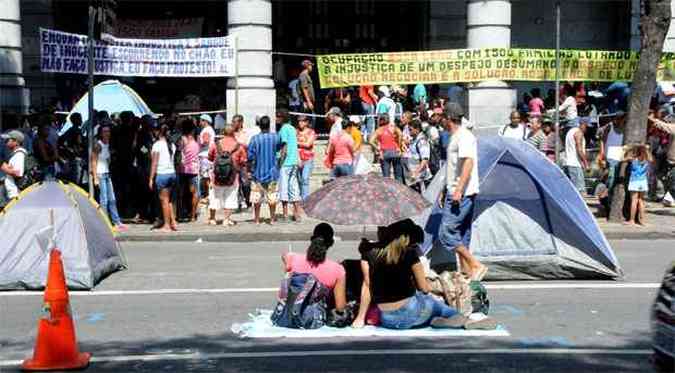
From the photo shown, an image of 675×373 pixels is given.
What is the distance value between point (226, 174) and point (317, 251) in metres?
6.99

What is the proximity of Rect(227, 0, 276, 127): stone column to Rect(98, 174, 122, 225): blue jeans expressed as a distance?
614 cm

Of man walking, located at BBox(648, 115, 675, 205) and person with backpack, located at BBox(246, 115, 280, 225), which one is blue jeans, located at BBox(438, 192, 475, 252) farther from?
man walking, located at BBox(648, 115, 675, 205)

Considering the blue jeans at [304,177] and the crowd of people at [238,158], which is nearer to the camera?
the crowd of people at [238,158]

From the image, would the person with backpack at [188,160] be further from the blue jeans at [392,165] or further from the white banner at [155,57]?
the blue jeans at [392,165]

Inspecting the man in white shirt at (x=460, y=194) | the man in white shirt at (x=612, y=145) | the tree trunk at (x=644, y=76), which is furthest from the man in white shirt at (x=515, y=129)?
the man in white shirt at (x=460, y=194)

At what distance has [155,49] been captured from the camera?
20422mm

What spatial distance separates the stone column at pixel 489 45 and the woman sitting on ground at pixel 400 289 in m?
13.4

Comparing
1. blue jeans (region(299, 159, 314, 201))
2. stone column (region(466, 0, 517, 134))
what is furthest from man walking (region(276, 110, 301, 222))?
stone column (region(466, 0, 517, 134))

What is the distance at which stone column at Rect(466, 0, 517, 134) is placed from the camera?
22234 mm

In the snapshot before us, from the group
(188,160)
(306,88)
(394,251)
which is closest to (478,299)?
(394,251)

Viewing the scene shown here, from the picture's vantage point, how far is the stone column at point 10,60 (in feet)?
71.4

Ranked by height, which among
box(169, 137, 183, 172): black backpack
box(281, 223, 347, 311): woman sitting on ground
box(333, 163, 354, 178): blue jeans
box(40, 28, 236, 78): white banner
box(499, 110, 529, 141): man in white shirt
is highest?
box(40, 28, 236, 78): white banner

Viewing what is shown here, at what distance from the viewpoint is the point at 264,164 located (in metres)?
16.3

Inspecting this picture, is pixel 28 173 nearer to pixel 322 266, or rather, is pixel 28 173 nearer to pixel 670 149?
pixel 322 266
